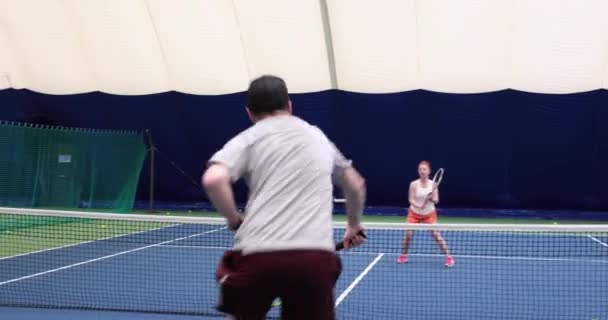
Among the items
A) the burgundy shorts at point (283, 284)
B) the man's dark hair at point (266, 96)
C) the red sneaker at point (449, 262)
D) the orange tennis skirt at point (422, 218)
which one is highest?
the man's dark hair at point (266, 96)

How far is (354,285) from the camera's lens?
20.4 feet

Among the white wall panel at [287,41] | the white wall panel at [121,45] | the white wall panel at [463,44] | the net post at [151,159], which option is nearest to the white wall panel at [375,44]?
the white wall panel at [463,44]

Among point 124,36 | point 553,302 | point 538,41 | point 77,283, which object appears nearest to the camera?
point 553,302

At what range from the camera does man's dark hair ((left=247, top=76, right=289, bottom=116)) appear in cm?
214

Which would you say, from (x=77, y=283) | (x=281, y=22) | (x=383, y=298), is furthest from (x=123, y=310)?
(x=281, y=22)

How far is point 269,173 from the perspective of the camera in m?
2.04

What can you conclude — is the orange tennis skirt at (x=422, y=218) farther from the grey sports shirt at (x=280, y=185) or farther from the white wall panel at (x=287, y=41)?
the white wall panel at (x=287, y=41)

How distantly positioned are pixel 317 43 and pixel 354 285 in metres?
7.54

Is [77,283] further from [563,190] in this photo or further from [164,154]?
[563,190]

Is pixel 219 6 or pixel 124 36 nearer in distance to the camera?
pixel 219 6

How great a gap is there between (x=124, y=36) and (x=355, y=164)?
5.61 m

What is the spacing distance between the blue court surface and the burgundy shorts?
298 cm

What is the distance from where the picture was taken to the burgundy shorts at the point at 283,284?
1.98 m

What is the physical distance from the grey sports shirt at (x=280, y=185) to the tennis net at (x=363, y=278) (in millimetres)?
2814
